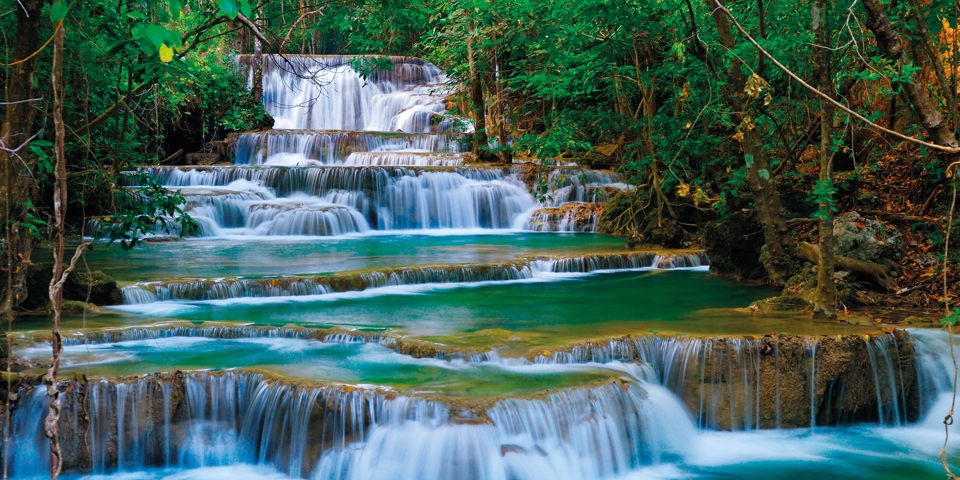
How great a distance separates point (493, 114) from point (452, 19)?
4911 millimetres

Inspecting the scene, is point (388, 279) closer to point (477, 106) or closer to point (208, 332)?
point (208, 332)

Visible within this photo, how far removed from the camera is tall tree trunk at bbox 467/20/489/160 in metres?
18.5

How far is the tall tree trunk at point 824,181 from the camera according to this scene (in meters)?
8.14

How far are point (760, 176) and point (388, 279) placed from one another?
473cm

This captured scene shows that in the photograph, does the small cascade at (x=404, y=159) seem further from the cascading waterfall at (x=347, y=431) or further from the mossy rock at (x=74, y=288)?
the cascading waterfall at (x=347, y=431)

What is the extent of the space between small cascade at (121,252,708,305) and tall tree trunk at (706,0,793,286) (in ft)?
8.95

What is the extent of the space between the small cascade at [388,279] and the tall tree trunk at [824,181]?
14.1 ft

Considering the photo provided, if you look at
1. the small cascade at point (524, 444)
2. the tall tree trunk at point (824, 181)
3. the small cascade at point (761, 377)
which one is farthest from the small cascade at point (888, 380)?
the small cascade at point (524, 444)

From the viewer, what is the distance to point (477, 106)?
20.4 m

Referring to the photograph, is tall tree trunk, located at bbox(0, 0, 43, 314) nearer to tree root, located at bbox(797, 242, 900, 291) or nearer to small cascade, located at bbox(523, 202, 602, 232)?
tree root, located at bbox(797, 242, 900, 291)

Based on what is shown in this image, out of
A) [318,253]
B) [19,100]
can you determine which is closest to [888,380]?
[19,100]

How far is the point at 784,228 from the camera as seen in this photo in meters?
10.4

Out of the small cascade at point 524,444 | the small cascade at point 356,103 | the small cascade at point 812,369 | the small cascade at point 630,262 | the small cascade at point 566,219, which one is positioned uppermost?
the small cascade at point 356,103

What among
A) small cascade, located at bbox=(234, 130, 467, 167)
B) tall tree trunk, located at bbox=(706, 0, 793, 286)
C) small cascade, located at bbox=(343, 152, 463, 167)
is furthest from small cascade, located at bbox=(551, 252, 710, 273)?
small cascade, located at bbox=(234, 130, 467, 167)
